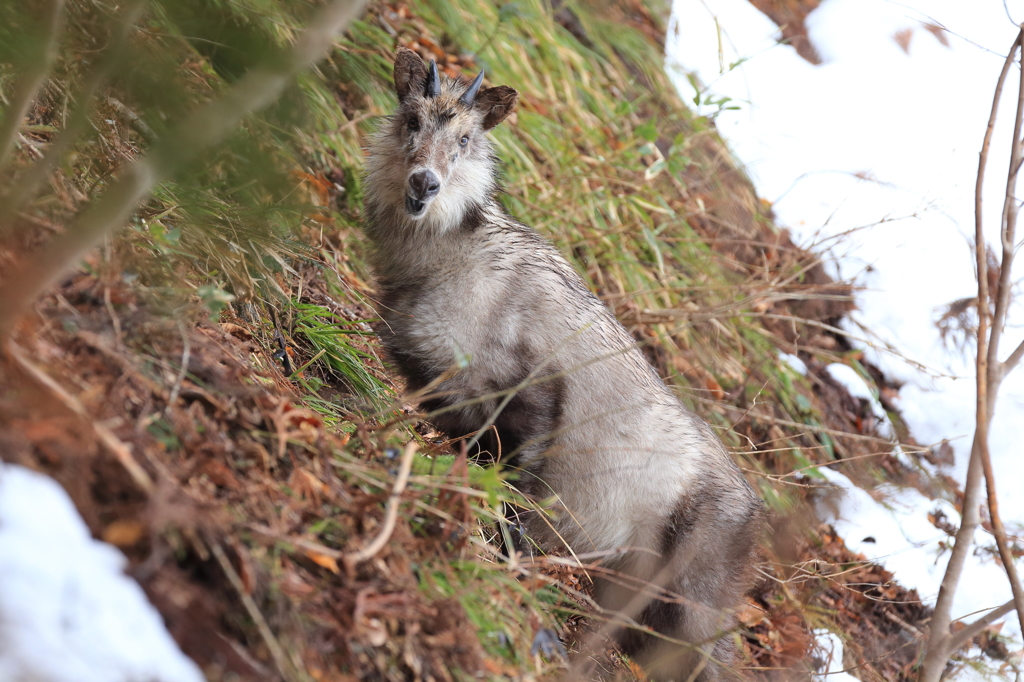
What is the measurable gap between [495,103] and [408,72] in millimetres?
449

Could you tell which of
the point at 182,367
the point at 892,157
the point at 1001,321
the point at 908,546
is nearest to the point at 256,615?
the point at 182,367

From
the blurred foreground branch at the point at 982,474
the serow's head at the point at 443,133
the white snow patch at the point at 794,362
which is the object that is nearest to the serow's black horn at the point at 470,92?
the serow's head at the point at 443,133

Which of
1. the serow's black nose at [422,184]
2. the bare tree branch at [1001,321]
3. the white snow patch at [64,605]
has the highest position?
the bare tree branch at [1001,321]

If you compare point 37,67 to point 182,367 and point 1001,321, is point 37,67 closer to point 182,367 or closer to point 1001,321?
point 182,367

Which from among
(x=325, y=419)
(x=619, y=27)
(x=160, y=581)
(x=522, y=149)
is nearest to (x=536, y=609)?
(x=325, y=419)

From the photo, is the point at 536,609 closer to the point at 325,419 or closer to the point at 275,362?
the point at 325,419

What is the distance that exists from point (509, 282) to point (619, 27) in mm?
5037

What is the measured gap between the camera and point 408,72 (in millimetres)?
3850

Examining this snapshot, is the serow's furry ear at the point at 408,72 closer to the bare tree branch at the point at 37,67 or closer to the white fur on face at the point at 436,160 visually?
the white fur on face at the point at 436,160

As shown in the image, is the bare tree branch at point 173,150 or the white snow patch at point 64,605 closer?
the white snow patch at point 64,605

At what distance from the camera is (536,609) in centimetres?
277

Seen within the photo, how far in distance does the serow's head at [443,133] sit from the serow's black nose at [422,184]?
37mm

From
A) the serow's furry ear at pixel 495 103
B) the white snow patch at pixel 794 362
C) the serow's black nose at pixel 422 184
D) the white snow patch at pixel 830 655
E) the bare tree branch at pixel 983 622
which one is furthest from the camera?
the white snow patch at pixel 794 362

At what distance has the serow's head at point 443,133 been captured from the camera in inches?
144
